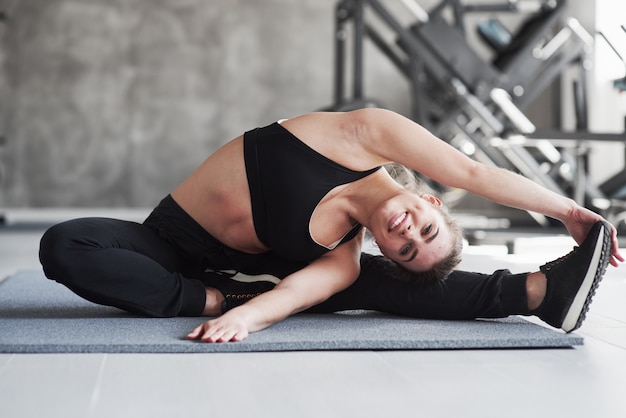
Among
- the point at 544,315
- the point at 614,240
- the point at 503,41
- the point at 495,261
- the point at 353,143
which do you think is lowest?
the point at 495,261

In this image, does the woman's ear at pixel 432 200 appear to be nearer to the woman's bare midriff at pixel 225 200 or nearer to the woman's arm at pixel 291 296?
the woman's arm at pixel 291 296

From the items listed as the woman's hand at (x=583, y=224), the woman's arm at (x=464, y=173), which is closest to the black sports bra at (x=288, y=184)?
the woman's arm at (x=464, y=173)

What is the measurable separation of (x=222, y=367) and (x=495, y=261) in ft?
7.38

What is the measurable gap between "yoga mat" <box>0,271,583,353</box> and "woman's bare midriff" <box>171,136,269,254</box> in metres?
0.22

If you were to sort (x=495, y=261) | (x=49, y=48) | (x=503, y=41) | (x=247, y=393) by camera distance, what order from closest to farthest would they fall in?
(x=247, y=393) → (x=495, y=261) → (x=503, y=41) → (x=49, y=48)

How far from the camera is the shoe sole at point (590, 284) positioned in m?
1.68

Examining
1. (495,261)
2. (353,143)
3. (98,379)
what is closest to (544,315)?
(353,143)

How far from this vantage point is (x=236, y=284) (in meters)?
1.98

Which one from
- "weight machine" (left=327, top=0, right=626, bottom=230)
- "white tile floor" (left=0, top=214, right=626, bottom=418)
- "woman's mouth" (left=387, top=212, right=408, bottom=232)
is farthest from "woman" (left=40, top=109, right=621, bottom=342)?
"weight machine" (left=327, top=0, right=626, bottom=230)

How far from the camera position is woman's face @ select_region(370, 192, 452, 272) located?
1.71m

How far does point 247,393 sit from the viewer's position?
1242 millimetres

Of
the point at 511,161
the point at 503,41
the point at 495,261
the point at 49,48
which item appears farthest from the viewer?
the point at 49,48

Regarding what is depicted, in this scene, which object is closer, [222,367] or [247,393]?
[247,393]

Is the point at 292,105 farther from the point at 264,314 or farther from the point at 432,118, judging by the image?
the point at 264,314
